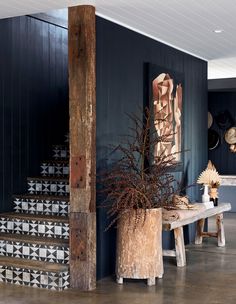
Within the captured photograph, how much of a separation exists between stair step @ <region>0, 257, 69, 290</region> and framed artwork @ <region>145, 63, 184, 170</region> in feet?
6.45

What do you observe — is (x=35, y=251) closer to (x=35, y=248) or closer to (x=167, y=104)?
(x=35, y=248)

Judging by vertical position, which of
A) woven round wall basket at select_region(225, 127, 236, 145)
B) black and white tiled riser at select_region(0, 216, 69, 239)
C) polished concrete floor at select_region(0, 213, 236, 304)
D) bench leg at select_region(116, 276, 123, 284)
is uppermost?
woven round wall basket at select_region(225, 127, 236, 145)

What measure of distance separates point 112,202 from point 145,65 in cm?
185

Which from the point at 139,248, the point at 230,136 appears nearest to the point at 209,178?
the point at 139,248

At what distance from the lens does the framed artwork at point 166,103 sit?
6.70m

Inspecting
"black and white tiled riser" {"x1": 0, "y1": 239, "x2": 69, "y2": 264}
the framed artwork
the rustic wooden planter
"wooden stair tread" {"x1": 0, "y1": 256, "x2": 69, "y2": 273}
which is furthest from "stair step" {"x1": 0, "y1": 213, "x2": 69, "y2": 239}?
the framed artwork

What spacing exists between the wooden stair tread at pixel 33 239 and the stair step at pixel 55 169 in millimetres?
1120

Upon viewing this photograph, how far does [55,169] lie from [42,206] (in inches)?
32.1

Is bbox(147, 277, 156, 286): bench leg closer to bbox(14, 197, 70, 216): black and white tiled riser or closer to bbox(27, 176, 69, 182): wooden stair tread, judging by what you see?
bbox(14, 197, 70, 216): black and white tiled riser

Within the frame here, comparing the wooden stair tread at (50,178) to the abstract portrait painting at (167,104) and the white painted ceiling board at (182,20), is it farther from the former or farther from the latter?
the white painted ceiling board at (182,20)

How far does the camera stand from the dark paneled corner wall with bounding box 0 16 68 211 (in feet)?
20.6

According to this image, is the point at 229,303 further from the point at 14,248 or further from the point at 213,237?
the point at 213,237

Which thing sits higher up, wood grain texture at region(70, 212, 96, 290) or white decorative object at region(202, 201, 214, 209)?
white decorative object at region(202, 201, 214, 209)

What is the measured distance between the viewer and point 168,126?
708 cm
